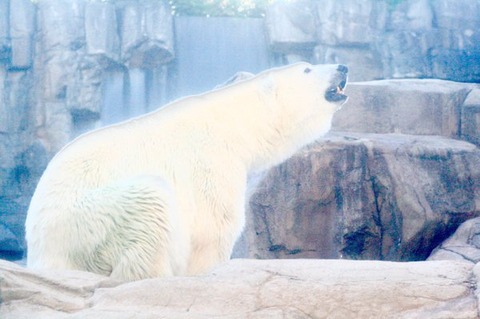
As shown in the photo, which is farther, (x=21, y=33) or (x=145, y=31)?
(x=145, y=31)

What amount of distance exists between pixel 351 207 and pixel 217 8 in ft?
35.4

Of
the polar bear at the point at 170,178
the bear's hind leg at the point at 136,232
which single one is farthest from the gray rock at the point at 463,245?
the bear's hind leg at the point at 136,232

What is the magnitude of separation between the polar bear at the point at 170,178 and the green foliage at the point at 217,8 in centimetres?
1199

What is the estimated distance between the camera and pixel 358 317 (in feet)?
8.75

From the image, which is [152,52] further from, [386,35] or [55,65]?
[386,35]

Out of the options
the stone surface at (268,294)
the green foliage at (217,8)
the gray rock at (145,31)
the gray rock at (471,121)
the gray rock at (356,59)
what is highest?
the green foliage at (217,8)

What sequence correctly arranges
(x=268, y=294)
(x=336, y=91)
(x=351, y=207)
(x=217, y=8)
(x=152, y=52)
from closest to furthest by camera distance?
1. (x=268, y=294)
2. (x=336, y=91)
3. (x=351, y=207)
4. (x=152, y=52)
5. (x=217, y=8)

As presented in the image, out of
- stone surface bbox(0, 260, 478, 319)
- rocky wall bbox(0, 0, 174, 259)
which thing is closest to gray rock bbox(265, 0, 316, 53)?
rocky wall bbox(0, 0, 174, 259)

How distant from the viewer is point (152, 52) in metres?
14.9

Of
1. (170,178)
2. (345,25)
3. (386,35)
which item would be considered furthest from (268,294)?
(386,35)

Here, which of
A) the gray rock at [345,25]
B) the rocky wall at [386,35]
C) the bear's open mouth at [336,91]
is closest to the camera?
the bear's open mouth at [336,91]

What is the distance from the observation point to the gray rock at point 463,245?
6199 millimetres

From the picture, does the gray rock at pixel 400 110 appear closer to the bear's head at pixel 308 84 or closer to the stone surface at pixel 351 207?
the stone surface at pixel 351 207

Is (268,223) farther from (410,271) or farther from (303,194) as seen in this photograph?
(410,271)
